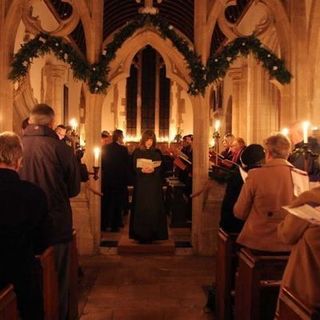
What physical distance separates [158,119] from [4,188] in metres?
19.5

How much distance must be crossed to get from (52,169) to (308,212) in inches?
76.8

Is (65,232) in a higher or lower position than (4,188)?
lower

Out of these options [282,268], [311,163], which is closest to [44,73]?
[311,163]

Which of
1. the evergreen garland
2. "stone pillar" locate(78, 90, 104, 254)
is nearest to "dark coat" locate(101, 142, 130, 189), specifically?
"stone pillar" locate(78, 90, 104, 254)

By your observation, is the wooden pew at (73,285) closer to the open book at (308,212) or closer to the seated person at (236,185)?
the seated person at (236,185)

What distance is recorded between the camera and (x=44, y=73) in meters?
13.3

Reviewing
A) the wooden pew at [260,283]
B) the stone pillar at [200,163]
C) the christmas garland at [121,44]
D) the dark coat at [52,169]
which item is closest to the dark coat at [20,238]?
the dark coat at [52,169]

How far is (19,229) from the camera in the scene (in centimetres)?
253

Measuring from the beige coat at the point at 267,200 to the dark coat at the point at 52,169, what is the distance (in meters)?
1.19

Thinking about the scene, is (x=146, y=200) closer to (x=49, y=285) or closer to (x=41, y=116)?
(x=41, y=116)

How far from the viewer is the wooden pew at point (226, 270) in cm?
395

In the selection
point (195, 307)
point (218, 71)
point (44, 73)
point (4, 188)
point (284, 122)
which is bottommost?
point (195, 307)

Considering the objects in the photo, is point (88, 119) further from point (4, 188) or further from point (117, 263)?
point (4, 188)

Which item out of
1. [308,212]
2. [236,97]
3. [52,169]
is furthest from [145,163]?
[236,97]
